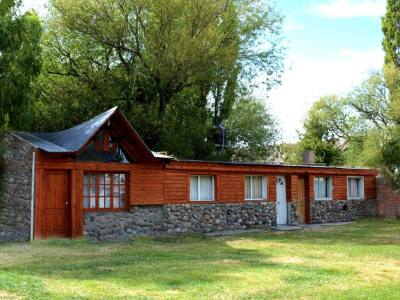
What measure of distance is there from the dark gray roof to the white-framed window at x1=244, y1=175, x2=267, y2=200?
22.5 ft

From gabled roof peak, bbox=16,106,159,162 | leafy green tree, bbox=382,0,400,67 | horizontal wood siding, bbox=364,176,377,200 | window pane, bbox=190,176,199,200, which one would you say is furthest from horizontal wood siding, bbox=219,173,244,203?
leafy green tree, bbox=382,0,400,67

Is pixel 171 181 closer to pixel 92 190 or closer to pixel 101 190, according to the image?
pixel 101 190

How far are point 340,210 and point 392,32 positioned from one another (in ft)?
Result: 66.5

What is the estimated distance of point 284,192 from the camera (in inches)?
873

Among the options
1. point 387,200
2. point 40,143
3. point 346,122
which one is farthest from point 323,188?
point 346,122

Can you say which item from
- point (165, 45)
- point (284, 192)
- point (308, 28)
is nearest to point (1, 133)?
point (165, 45)

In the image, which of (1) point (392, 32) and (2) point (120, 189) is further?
(1) point (392, 32)

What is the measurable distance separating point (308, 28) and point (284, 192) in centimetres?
741

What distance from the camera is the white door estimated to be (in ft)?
71.4

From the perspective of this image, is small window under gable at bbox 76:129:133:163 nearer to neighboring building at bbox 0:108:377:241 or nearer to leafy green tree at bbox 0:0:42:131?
neighboring building at bbox 0:108:377:241

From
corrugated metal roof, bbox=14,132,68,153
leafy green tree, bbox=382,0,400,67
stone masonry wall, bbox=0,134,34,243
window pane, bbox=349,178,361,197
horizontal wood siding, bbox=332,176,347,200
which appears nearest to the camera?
stone masonry wall, bbox=0,134,34,243

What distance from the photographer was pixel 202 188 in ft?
62.9

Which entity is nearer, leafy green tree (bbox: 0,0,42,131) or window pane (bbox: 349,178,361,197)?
leafy green tree (bbox: 0,0,42,131)

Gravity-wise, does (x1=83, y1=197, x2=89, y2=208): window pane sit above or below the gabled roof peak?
below
